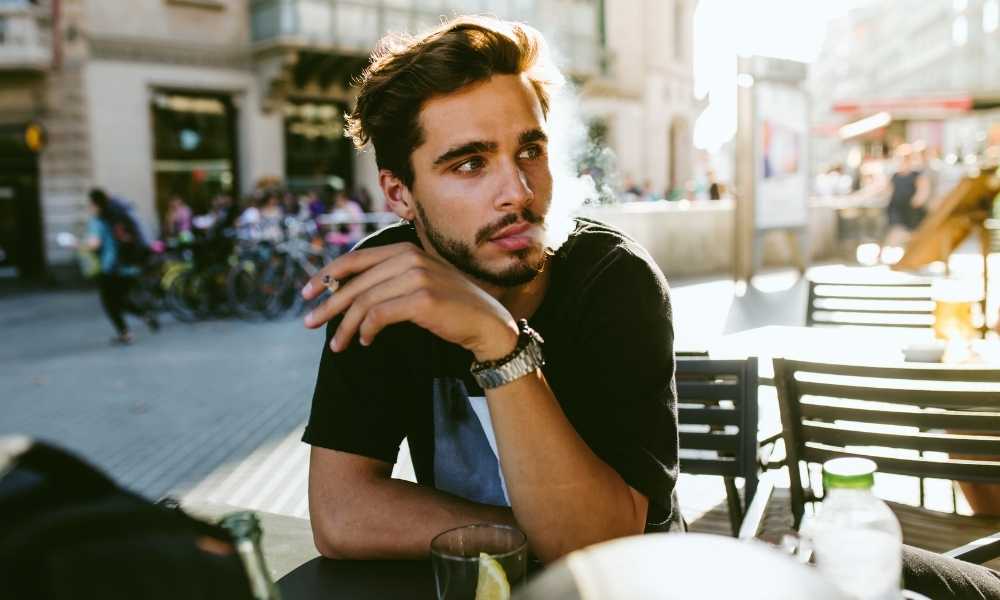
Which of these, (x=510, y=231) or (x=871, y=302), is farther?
(x=871, y=302)

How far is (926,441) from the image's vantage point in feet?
7.61

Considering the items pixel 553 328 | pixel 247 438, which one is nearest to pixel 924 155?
pixel 247 438

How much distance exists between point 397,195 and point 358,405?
0.50 m

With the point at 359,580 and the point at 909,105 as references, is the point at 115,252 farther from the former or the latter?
the point at 909,105

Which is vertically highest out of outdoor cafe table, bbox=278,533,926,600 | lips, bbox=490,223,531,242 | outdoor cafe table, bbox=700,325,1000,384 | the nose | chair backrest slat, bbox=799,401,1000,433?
the nose

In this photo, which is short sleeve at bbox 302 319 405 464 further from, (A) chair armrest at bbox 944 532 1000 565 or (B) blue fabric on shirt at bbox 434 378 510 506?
(A) chair armrest at bbox 944 532 1000 565

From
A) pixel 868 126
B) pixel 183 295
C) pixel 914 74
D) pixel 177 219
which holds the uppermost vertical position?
pixel 914 74

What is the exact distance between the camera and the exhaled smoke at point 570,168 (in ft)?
6.10

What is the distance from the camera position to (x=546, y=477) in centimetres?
139

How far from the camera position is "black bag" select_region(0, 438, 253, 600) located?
58 cm

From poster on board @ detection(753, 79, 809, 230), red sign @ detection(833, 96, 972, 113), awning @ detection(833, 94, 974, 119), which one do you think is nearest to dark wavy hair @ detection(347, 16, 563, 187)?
poster on board @ detection(753, 79, 809, 230)

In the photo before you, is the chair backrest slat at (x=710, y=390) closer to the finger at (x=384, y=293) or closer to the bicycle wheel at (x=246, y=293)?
the finger at (x=384, y=293)

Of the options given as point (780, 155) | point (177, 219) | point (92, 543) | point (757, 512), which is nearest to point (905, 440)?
point (757, 512)

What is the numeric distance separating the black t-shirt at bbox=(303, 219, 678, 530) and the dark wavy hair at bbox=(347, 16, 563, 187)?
38 cm
